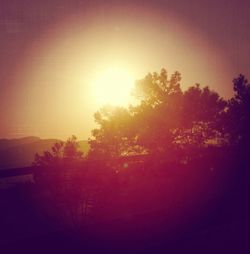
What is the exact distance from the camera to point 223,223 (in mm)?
5605

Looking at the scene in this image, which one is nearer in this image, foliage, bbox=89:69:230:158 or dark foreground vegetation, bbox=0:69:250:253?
dark foreground vegetation, bbox=0:69:250:253

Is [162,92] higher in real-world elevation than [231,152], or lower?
higher

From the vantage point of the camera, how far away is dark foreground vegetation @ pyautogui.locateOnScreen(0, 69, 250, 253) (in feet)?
16.0

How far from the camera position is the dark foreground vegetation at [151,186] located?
16.0 feet

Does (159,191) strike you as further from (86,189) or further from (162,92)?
(162,92)

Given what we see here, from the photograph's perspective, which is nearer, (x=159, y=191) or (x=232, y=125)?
(x=159, y=191)

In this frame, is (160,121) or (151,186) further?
(160,121)

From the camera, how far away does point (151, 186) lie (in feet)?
60.1

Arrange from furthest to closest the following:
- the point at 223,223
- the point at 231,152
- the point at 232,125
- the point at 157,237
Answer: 1. the point at 232,125
2. the point at 231,152
3. the point at 223,223
4. the point at 157,237

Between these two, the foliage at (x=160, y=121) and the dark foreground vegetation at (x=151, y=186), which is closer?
the dark foreground vegetation at (x=151, y=186)

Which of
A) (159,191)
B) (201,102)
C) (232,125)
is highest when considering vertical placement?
(201,102)

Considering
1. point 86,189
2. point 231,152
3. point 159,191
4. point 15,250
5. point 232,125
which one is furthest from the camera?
point 232,125

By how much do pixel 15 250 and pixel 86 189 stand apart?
749cm

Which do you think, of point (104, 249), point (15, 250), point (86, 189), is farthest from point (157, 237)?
point (86, 189)
